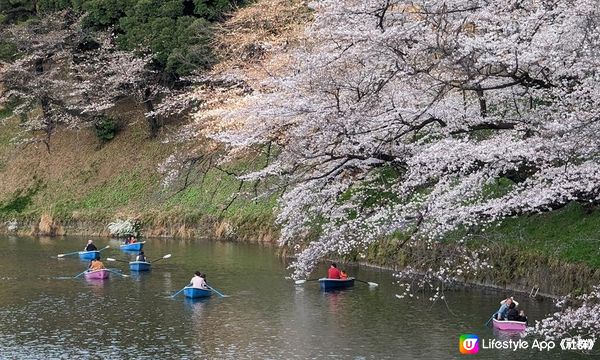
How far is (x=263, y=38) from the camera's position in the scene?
108 ft

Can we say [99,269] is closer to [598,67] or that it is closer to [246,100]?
[246,100]

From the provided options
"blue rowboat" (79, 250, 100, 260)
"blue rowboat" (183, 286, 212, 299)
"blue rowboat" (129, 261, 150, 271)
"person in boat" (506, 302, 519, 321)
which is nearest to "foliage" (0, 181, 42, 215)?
"blue rowboat" (79, 250, 100, 260)

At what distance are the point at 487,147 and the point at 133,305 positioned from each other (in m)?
10.6

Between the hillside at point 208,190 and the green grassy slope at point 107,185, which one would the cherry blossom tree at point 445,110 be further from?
the green grassy slope at point 107,185

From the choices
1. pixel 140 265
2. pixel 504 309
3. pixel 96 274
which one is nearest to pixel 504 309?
pixel 504 309

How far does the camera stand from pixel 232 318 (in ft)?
68.1

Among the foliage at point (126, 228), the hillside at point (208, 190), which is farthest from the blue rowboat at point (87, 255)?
the foliage at point (126, 228)

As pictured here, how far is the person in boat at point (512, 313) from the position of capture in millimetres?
18219

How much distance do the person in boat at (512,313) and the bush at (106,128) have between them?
29201 mm

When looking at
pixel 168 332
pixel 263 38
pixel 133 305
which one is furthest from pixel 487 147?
pixel 263 38

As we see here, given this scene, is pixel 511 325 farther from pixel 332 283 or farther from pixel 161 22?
pixel 161 22

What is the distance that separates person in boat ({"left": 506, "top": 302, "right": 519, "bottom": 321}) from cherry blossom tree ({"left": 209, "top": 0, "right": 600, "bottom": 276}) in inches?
77.2

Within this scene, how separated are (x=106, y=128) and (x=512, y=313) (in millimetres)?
29405

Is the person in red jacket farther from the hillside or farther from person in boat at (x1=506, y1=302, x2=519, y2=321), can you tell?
person in boat at (x1=506, y1=302, x2=519, y2=321)
